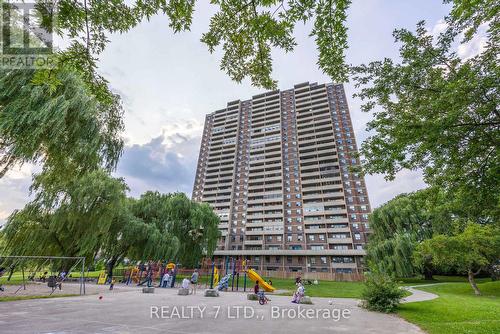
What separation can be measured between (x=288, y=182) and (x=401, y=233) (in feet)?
135

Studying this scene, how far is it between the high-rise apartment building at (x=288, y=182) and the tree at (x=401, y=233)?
17443mm

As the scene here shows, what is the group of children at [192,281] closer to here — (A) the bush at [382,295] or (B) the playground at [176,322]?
(B) the playground at [176,322]

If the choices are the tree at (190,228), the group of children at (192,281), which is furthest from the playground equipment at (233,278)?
the tree at (190,228)

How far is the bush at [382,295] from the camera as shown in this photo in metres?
11.3

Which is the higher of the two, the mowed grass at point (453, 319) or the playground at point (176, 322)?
the mowed grass at point (453, 319)

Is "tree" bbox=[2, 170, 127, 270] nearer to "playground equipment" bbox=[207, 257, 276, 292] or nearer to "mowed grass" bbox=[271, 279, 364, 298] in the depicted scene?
"playground equipment" bbox=[207, 257, 276, 292]

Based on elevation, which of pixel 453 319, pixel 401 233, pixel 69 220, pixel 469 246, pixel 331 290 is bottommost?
pixel 453 319

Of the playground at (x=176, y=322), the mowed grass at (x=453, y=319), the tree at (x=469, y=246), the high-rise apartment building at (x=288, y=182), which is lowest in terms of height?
the playground at (x=176, y=322)

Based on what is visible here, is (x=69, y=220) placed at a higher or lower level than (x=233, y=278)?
higher

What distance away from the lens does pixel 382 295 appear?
11.5 m

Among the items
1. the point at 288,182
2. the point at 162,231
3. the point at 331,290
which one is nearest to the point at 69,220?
the point at 162,231

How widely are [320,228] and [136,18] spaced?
65.7m

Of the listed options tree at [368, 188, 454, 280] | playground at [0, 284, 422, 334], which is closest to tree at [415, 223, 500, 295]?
tree at [368, 188, 454, 280]

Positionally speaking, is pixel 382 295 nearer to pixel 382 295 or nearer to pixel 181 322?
pixel 382 295
